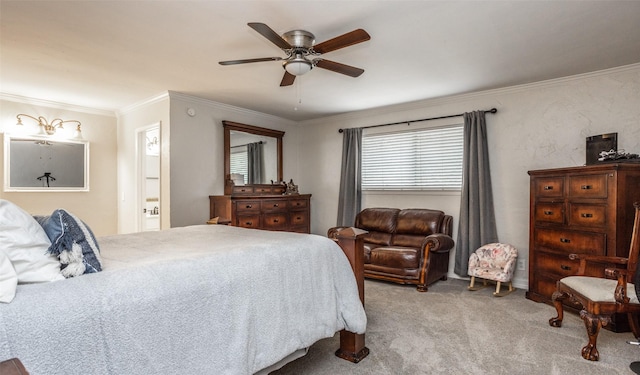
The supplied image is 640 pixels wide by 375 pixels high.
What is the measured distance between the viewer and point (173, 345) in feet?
4.23

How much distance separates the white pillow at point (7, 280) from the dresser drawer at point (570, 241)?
4.03 metres

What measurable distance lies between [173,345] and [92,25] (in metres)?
2.49

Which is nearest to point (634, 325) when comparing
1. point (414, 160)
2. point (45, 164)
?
point (414, 160)

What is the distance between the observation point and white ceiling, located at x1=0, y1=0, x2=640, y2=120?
2275 millimetres

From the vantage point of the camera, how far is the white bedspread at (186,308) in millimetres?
1025

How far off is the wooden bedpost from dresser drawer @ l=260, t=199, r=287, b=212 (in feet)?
8.53

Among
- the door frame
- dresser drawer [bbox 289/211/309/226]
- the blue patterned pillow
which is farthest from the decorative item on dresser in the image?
the door frame

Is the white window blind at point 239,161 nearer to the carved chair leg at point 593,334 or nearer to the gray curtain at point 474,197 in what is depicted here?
the gray curtain at point 474,197

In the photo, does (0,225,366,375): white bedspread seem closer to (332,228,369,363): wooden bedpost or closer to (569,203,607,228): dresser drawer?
(332,228,369,363): wooden bedpost

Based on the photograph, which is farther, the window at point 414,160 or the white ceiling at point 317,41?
the window at point 414,160

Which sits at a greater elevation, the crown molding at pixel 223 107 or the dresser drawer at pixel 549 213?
the crown molding at pixel 223 107

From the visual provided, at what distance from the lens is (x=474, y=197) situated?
4188 mm

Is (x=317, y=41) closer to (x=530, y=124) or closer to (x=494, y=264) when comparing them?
(x=530, y=124)

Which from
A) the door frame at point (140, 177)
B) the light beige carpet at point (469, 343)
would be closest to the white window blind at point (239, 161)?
the door frame at point (140, 177)
